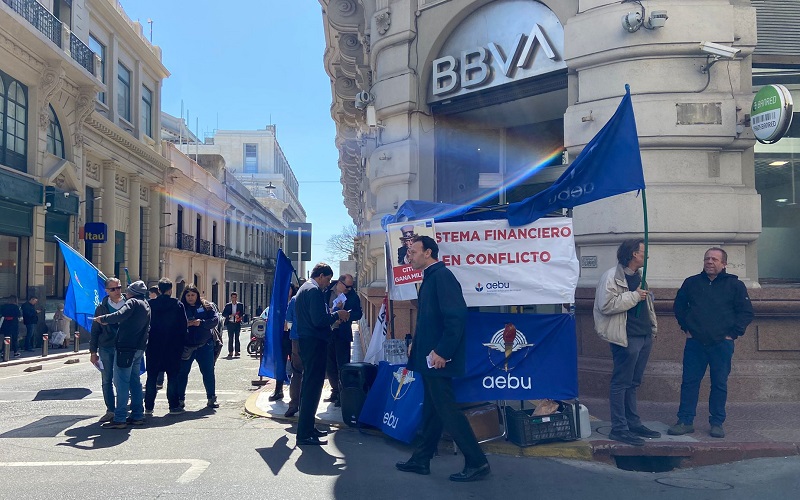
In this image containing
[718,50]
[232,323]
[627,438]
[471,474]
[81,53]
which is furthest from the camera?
[81,53]

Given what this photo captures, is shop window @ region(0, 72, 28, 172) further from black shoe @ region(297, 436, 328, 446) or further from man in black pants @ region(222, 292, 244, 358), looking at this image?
black shoe @ region(297, 436, 328, 446)

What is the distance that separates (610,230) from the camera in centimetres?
840

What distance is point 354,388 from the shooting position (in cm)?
757

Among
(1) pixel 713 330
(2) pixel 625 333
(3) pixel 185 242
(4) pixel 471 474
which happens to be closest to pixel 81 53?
(3) pixel 185 242

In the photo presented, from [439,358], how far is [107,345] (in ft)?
14.3

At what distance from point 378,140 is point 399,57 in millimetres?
1380

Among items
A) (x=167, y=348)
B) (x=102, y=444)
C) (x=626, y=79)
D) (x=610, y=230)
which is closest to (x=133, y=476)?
(x=102, y=444)

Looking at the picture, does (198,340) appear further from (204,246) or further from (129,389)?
(204,246)

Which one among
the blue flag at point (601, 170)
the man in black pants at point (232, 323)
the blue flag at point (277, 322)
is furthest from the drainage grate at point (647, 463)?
the man in black pants at point (232, 323)

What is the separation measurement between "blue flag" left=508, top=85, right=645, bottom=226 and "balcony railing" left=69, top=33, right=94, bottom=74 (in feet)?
72.3

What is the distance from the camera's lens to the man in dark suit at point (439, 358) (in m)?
5.52

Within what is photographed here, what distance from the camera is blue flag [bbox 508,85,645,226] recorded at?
6.48 meters

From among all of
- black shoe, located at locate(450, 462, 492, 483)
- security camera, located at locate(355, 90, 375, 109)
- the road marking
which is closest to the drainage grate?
black shoe, located at locate(450, 462, 492, 483)

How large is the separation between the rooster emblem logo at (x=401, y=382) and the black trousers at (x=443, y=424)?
2.64 ft
